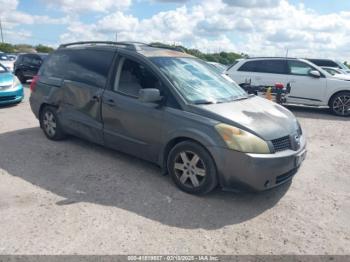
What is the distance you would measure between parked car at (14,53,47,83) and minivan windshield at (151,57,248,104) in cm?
1331

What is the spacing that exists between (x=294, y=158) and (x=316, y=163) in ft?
6.15

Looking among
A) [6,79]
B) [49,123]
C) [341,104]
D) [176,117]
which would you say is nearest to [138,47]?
[176,117]

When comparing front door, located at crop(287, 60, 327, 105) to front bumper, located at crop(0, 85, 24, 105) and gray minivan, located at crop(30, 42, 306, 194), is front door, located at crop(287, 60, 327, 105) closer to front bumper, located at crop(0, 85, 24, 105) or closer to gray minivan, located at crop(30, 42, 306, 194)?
gray minivan, located at crop(30, 42, 306, 194)

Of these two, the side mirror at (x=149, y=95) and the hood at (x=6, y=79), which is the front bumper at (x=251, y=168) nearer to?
the side mirror at (x=149, y=95)

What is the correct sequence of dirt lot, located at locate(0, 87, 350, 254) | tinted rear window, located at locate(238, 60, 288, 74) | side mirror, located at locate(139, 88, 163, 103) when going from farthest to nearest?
1. tinted rear window, located at locate(238, 60, 288, 74)
2. side mirror, located at locate(139, 88, 163, 103)
3. dirt lot, located at locate(0, 87, 350, 254)

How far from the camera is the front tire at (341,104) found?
10148mm

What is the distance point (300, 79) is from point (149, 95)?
7.68 m

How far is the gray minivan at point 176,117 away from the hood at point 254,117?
0.01 meters

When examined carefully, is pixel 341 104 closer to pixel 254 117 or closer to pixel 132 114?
pixel 254 117

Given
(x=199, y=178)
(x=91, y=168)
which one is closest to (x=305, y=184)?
(x=199, y=178)

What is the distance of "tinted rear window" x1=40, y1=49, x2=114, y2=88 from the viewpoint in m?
5.21

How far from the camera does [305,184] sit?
474cm

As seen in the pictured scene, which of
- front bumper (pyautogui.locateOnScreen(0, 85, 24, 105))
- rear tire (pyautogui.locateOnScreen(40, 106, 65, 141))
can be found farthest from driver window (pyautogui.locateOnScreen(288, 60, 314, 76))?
front bumper (pyautogui.locateOnScreen(0, 85, 24, 105))

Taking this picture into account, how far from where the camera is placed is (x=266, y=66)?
11.1 m
